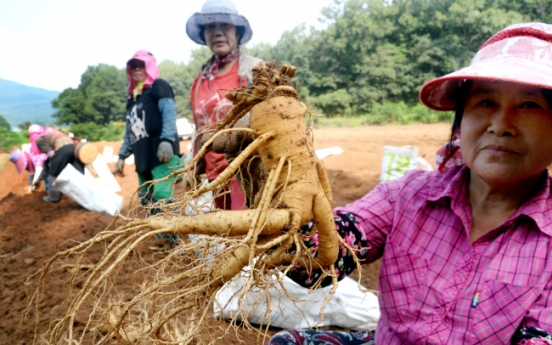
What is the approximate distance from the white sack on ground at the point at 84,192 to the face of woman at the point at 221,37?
2345mm

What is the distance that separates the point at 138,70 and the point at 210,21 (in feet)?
3.66

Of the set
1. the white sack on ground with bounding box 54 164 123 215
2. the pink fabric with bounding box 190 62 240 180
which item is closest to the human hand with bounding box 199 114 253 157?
the pink fabric with bounding box 190 62 240 180

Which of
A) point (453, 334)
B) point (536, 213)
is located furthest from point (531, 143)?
point (453, 334)

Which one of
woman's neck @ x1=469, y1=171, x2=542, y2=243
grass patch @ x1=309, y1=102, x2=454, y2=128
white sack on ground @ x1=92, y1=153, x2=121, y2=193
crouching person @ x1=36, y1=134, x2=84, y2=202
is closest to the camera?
woman's neck @ x1=469, y1=171, x2=542, y2=243

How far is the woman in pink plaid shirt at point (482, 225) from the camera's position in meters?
0.88

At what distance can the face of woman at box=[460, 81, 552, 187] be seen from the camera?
2.90 feet

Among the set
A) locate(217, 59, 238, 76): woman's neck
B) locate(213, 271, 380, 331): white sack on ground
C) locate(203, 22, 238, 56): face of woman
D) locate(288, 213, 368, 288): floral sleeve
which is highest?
locate(203, 22, 238, 56): face of woman

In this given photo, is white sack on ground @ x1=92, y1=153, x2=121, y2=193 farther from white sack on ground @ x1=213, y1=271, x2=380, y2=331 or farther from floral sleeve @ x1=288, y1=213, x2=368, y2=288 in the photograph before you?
floral sleeve @ x1=288, y1=213, x2=368, y2=288

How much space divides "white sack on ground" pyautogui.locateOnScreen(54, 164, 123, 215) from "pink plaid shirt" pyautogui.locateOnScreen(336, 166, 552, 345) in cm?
336

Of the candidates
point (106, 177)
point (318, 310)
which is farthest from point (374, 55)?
point (318, 310)

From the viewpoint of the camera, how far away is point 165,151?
2.79 m

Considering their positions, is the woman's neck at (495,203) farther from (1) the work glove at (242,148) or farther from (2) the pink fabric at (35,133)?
(2) the pink fabric at (35,133)

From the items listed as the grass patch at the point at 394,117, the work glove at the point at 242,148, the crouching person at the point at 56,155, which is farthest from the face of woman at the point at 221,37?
the grass patch at the point at 394,117

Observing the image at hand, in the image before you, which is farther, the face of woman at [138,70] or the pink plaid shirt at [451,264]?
the face of woman at [138,70]
